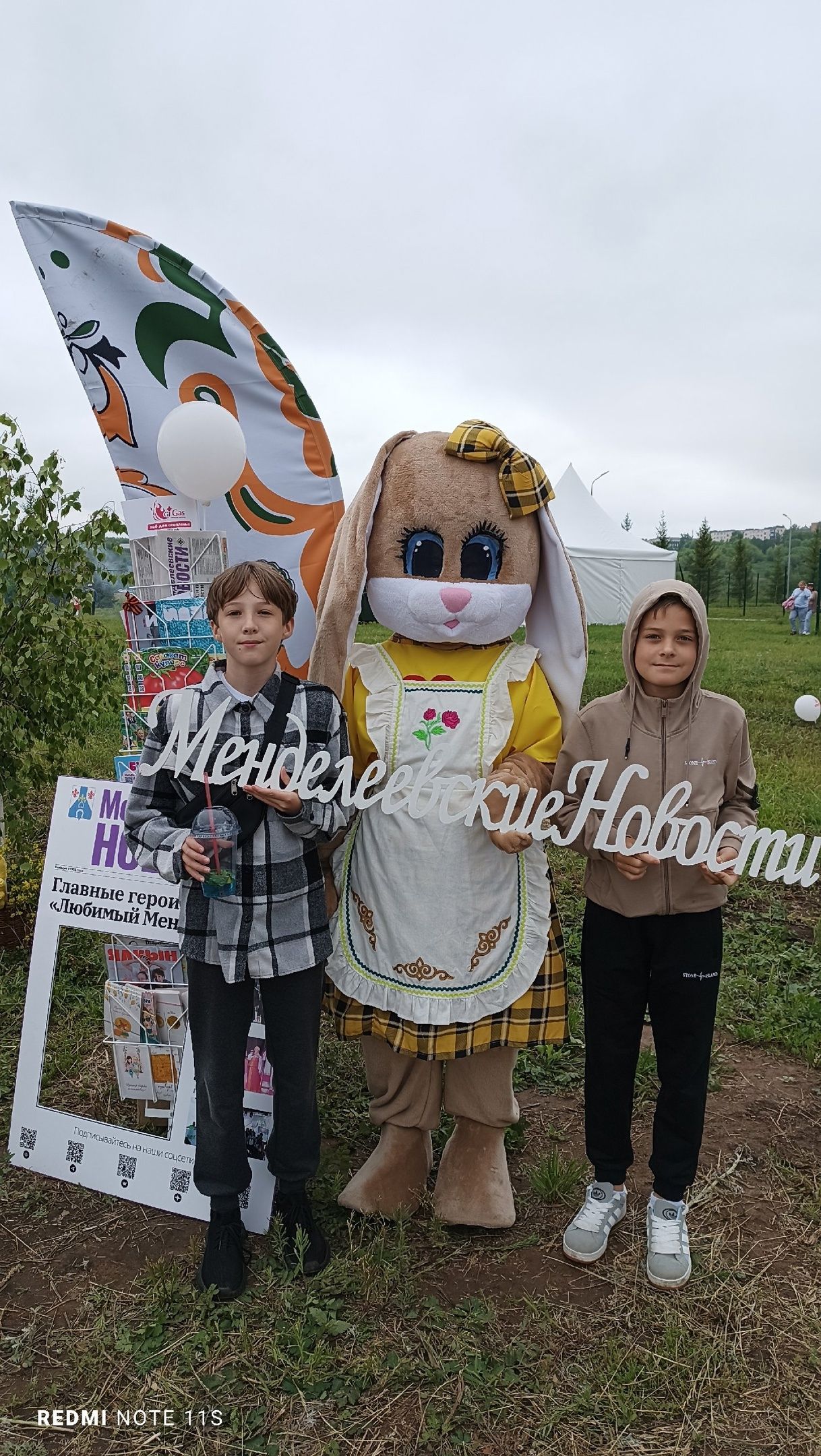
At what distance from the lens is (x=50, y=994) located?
104 inches

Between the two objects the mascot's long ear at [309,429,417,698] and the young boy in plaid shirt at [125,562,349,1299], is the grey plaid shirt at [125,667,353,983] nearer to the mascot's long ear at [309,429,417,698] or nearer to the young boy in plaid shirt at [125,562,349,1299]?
the young boy in plaid shirt at [125,562,349,1299]

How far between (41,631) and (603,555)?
17.0m

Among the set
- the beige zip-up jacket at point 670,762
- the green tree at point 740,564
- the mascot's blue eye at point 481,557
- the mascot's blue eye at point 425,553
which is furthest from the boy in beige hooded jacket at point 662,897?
the green tree at point 740,564

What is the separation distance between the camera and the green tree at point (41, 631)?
12.5 ft

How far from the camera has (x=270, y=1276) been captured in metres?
2.23

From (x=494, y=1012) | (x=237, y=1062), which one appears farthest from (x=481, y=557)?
(x=237, y=1062)

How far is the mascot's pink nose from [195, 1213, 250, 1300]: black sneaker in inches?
60.4

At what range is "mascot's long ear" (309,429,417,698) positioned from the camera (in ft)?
7.78

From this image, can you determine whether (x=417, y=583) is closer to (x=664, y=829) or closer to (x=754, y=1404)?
(x=664, y=829)

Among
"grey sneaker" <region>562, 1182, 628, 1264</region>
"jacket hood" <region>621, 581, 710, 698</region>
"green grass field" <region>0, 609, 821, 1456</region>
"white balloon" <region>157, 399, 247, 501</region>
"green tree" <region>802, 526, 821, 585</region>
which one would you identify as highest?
"green tree" <region>802, 526, 821, 585</region>

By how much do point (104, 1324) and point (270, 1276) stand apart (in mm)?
373

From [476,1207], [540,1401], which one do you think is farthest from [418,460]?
[540,1401]

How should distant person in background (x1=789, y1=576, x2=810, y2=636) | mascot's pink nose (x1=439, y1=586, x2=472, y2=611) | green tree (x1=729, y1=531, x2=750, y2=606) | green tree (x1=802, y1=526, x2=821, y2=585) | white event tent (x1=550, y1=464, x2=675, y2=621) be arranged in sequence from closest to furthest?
1. mascot's pink nose (x1=439, y1=586, x2=472, y2=611)
2. white event tent (x1=550, y1=464, x2=675, y2=621)
3. distant person in background (x1=789, y1=576, x2=810, y2=636)
4. green tree (x1=802, y1=526, x2=821, y2=585)
5. green tree (x1=729, y1=531, x2=750, y2=606)

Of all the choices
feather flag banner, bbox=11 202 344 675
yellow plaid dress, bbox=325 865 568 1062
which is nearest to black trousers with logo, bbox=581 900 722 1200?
yellow plaid dress, bbox=325 865 568 1062
